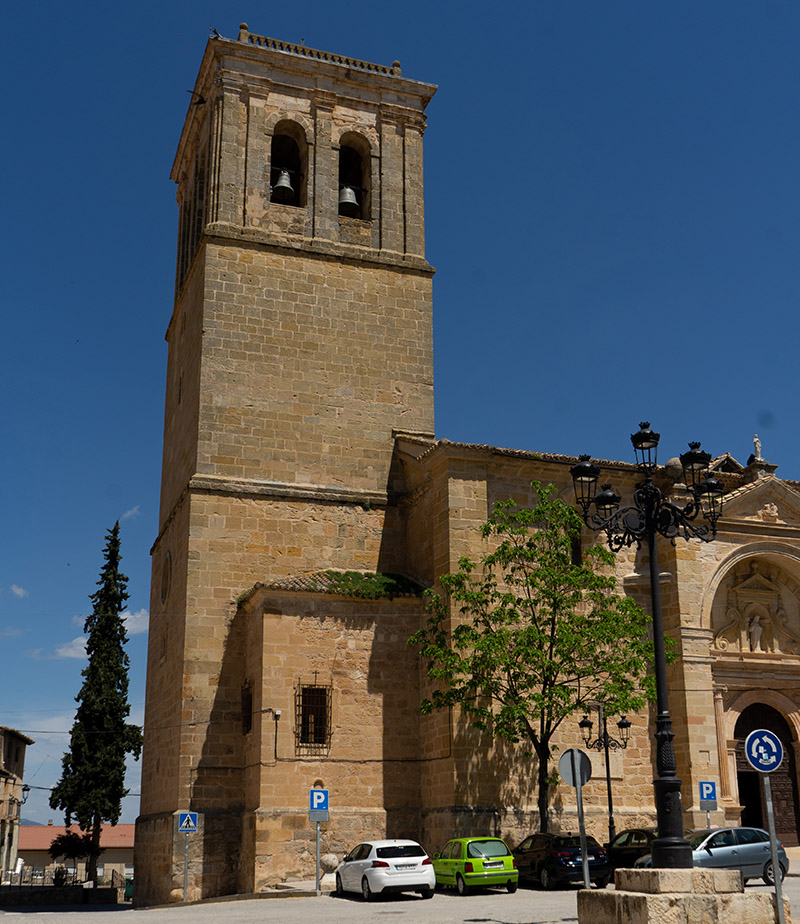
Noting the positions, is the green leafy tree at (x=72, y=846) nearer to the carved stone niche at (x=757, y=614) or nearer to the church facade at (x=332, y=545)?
the church facade at (x=332, y=545)

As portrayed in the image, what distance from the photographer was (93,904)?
32.6 metres

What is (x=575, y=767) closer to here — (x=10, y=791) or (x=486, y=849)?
(x=486, y=849)

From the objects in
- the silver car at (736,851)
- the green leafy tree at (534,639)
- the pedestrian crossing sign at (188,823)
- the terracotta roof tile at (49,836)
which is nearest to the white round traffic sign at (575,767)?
the silver car at (736,851)

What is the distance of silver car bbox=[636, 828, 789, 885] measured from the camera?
59.2ft

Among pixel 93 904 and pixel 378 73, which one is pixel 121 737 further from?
pixel 378 73

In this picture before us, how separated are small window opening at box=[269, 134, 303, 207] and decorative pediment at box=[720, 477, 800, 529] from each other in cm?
1402

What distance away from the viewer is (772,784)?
24.7 meters

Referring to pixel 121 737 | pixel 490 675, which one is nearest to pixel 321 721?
pixel 490 675

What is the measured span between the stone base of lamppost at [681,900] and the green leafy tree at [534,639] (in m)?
9.20

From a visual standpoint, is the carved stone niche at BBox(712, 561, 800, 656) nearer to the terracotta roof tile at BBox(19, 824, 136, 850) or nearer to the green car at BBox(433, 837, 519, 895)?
the green car at BBox(433, 837, 519, 895)

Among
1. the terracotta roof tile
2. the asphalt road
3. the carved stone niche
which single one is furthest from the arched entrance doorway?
the terracotta roof tile

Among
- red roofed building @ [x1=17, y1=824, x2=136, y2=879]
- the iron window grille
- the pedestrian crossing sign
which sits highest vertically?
the iron window grille

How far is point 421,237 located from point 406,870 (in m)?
17.6

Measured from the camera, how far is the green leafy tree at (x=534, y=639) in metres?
21.1
